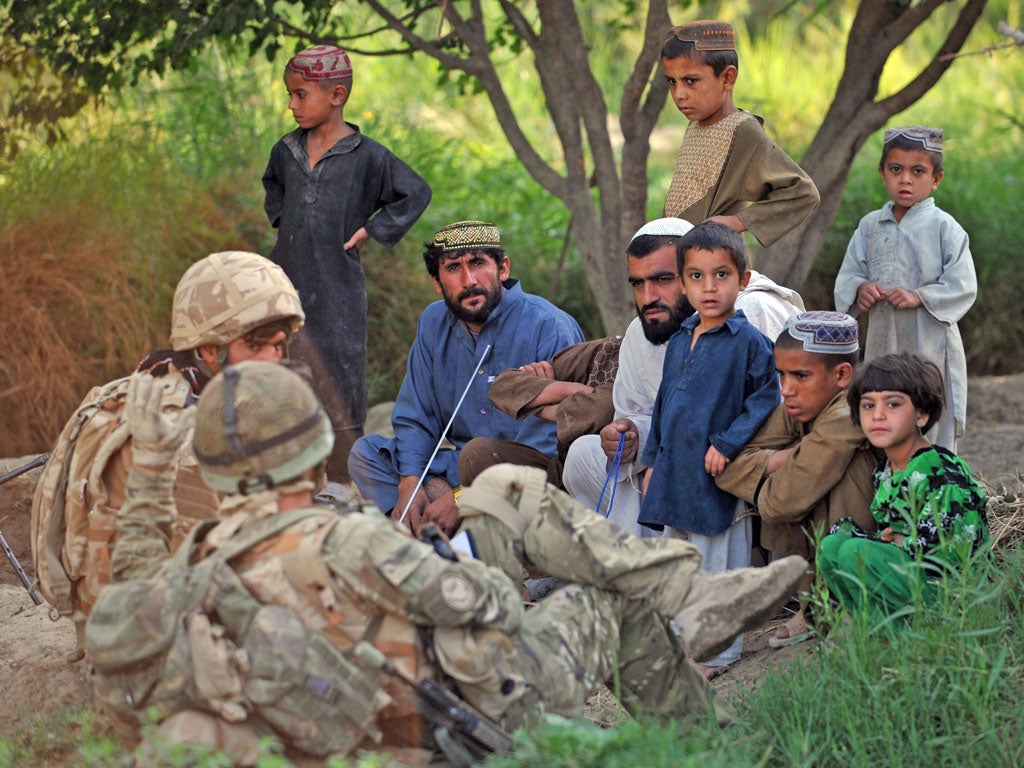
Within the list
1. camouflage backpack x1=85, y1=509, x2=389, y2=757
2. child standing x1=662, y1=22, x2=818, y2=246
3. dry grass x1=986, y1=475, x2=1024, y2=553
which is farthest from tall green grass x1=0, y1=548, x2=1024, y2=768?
child standing x1=662, y1=22, x2=818, y2=246

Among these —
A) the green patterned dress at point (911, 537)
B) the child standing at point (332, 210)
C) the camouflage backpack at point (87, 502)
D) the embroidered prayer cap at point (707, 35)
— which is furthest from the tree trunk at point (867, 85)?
the camouflage backpack at point (87, 502)

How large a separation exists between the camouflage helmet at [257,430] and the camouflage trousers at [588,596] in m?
0.59

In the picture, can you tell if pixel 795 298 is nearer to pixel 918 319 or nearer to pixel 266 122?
pixel 918 319

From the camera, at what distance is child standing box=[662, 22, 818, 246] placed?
210 inches

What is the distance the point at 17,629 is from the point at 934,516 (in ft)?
11.7

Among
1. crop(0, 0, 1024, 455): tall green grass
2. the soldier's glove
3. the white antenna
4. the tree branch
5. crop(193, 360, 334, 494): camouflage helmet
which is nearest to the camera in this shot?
crop(193, 360, 334, 494): camouflage helmet

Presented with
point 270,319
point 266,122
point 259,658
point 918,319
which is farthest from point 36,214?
point 259,658

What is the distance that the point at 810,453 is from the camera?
448 cm

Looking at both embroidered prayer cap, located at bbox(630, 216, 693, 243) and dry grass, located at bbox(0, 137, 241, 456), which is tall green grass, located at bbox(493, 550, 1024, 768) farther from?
dry grass, located at bbox(0, 137, 241, 456)

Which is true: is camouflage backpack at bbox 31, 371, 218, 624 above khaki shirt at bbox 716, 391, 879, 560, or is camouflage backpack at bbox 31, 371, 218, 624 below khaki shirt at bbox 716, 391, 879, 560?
above

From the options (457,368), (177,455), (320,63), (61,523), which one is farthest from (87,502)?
(320,63)

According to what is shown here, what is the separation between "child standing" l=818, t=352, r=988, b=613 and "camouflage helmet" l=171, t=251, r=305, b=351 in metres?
1.84

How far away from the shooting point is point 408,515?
576cm

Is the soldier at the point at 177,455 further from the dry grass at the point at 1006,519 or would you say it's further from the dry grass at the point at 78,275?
the dry grass at the point at 78,275
